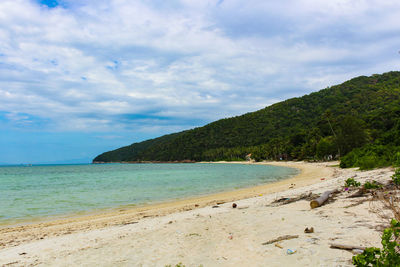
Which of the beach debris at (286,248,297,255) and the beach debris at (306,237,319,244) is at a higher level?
the beach debris at (306,237,319,244)

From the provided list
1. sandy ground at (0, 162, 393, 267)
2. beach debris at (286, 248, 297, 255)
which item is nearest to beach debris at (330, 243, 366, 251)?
sandy ground at (0, 162, 393, 267)

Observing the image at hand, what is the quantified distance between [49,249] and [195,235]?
13.1ft

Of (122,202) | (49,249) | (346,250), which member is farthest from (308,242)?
(122,202)

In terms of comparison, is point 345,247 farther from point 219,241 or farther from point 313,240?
point 219,241

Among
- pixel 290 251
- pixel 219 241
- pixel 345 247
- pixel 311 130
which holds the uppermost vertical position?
pixel 311 130

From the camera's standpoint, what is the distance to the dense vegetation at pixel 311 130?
5378cm

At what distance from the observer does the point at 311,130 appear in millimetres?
90750

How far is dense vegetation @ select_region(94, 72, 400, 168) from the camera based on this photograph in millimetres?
53781

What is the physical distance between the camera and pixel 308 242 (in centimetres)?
542

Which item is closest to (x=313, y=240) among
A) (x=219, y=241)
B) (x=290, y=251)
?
(x=290, y=251)

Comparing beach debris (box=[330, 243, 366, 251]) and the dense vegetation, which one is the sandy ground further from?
the dense vegetation

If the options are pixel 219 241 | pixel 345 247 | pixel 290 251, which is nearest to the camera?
pixel 345 247

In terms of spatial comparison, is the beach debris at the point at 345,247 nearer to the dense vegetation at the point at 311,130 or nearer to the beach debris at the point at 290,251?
the beach debris at the point at 290,251

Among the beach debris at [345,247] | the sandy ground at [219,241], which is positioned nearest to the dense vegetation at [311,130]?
the sandy ground at [219,241]
